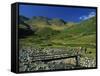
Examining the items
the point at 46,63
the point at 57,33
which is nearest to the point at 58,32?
the point at 57,33

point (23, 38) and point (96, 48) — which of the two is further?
point (96, 48)

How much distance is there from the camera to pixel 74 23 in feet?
13.4

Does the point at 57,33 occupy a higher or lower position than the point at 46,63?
higher

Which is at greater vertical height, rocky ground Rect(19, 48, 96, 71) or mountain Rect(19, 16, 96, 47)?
mountain Rect(19, 16, 96, 47)

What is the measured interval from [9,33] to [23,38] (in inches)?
9.2

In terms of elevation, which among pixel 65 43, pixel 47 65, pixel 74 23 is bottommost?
pixel 47 65

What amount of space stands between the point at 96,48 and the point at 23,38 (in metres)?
1.03

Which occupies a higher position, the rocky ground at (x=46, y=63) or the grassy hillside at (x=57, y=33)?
the grassy hillside at (x=57, y=33)

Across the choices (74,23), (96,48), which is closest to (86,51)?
(96,48)

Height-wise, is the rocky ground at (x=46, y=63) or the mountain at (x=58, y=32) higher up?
the mountain at (x=58, y=32)

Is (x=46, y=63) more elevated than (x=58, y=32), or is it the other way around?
(x=58, y=32)

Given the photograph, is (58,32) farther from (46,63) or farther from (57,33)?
(46,63)

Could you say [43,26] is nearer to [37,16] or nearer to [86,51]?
[37,16]

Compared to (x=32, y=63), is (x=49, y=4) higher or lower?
higher
